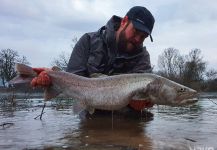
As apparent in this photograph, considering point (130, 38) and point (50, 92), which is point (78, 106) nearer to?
point (50, 92)

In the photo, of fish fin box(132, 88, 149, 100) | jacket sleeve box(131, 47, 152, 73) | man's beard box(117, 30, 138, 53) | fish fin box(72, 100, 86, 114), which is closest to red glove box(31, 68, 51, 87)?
fish fin box(72, 100, 86, 114)

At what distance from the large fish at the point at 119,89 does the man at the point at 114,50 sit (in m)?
0.93

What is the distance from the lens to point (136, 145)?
15.0 feet

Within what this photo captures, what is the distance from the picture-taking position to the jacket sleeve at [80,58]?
7.35m

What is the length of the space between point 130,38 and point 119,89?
1.51 meters

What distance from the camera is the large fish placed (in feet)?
18.6

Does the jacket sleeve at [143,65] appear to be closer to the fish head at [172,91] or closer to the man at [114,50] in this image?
the man at [114,50]

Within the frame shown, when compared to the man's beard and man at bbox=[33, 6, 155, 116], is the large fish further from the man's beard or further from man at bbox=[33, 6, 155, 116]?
the man's beard

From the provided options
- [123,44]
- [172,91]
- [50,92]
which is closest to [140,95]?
[172,91]

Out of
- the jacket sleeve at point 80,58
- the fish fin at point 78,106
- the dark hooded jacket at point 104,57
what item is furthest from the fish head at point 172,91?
the jacket sleeve at point 80,58

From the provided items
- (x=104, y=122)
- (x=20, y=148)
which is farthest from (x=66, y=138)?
(x=104, y=122)

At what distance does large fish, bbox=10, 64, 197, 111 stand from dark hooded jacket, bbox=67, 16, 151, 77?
1121mm

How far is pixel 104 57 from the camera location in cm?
751

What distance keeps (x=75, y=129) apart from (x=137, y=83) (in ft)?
3.85
